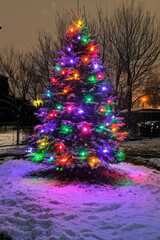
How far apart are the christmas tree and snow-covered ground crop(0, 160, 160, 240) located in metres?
0.78

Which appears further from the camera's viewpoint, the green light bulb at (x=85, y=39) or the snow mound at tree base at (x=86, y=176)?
the green light bulb at (x=85, y=39)

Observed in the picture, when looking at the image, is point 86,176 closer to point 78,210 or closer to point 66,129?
point 66,129

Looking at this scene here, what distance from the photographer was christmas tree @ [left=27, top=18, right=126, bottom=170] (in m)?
5.43

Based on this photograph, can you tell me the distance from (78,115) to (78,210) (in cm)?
257

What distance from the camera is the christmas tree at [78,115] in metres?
5.43

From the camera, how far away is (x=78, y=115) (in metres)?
5.62

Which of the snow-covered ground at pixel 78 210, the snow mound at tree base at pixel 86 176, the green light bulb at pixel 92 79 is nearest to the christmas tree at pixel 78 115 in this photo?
the green light bulb at pixel 92 79

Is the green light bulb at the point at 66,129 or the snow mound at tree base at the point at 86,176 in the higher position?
the green light bulb at the point at 66,129

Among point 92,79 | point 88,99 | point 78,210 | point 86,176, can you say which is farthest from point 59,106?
point 78,210

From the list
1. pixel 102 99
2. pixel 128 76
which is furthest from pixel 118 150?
pixel 128 76

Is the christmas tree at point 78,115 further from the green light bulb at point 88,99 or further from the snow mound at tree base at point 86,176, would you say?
the snow mound at tree base at point 86,176

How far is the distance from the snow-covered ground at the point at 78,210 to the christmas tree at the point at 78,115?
2.56 ft

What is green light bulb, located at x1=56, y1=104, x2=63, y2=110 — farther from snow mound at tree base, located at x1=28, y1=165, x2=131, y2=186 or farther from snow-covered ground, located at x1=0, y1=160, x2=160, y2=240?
snow-covered ground, located at x1=0, y1=160, x2=160, y2=240

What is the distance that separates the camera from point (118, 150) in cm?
573
